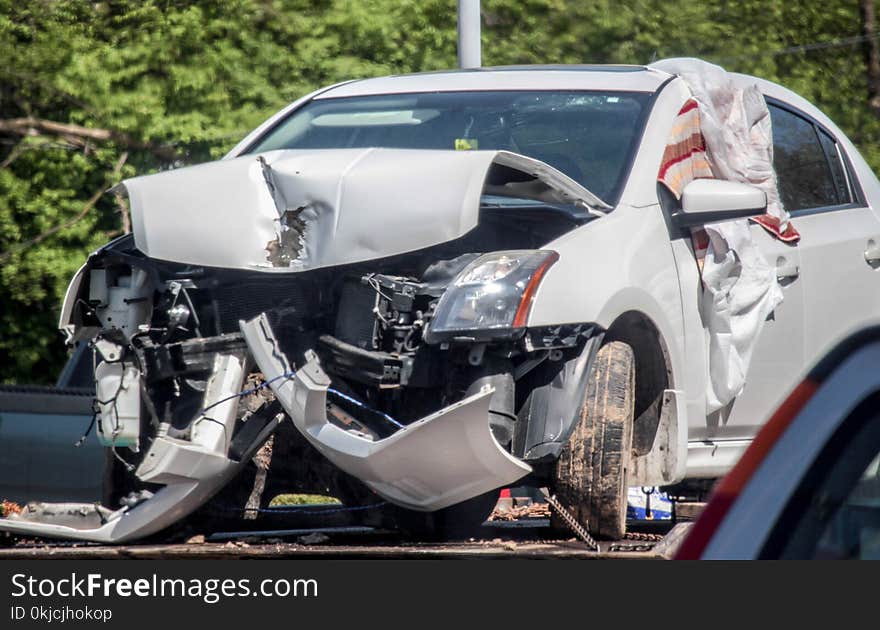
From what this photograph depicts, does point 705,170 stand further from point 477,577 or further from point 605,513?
point 477,577

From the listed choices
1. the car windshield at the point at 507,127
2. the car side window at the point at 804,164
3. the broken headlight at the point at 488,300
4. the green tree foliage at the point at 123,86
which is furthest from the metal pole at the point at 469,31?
the broken headlight at the point at 488,300

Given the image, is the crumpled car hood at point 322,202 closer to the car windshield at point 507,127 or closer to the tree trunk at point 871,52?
the car windshield at point 507,127

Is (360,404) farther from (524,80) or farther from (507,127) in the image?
(524,80)

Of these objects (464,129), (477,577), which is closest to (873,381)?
(477,577)

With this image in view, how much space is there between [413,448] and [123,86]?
10.1m

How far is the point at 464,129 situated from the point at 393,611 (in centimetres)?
341

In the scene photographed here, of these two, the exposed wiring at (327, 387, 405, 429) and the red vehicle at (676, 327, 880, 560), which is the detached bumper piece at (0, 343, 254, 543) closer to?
the exposed wiring at (327, 387, 405, 429)

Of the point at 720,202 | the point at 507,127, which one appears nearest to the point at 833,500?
the point at 720,202

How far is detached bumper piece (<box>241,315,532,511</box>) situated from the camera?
13.9 feet

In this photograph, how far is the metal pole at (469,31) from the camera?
9.93m

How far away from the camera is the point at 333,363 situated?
4.61 m

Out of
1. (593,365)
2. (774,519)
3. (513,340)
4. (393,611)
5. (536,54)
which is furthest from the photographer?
(536,54)

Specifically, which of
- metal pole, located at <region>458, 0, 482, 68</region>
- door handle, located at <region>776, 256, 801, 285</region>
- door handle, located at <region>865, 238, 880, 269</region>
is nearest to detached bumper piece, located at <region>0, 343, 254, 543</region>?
door handle, located at <region>776, 256, 801, 285</region>

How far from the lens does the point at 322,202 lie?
4707 millimetres
